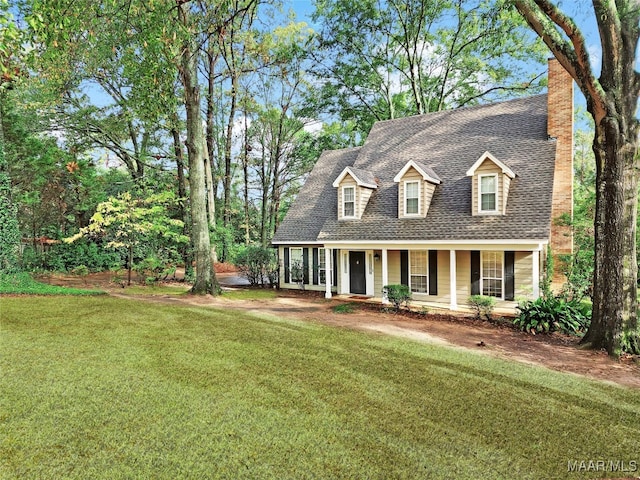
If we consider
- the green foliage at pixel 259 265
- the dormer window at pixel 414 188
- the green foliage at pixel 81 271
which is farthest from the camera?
the green foliage at pixel 259 265

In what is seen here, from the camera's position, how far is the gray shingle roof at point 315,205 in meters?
17.2

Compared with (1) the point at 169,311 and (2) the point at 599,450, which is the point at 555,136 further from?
(1) the point at 169,311

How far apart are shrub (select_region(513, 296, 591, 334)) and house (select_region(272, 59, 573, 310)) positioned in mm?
1108

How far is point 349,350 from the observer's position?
741 cm

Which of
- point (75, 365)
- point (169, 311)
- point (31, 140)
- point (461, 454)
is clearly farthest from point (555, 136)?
point (31, 140)

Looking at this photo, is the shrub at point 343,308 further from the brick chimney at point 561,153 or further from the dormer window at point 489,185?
the brick chimney at point 561,153

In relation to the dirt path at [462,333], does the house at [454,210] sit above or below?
above

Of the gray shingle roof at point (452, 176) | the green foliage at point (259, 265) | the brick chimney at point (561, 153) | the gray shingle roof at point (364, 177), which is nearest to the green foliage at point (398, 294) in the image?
the gray shingle roof at point (452, 176)

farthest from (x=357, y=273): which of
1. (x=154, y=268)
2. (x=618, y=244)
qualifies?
(x=154, y=268)

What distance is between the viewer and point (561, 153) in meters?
13.2

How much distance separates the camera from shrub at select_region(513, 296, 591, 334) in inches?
376

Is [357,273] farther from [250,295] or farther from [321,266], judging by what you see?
[250,295]

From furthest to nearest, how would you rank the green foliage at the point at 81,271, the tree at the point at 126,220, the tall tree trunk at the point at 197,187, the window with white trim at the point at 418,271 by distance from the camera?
1. the green foliage at the point at 81,271
2. the tree at the point at 126,220
3. the tall tree trunk at the point at 197,187
4. the window with white trim at the point at 418,271

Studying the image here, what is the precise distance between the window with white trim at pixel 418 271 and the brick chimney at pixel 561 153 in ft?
15.0
